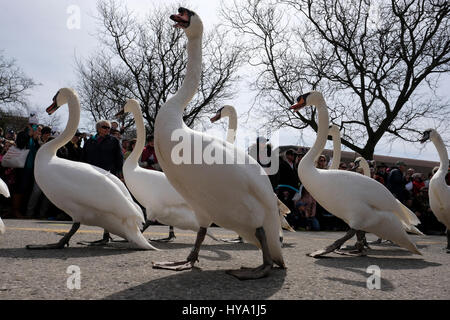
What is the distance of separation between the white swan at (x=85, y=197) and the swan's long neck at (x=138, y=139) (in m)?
1.25

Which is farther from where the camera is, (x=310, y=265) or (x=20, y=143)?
(x=20, y=143)

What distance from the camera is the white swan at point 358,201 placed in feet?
15.1

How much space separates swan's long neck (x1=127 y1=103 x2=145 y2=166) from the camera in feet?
18.2

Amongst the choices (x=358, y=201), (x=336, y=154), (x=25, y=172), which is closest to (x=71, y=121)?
(x=358, y=201)

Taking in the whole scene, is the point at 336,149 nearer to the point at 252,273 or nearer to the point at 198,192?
the point at 252,273

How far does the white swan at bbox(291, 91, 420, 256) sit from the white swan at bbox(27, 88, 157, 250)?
2.09 meters

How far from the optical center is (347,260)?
14.6 feet

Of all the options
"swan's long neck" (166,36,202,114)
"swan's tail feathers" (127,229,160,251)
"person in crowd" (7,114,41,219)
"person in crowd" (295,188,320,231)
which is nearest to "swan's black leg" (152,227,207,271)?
"swan's tail feathers" (127,229,160,251)

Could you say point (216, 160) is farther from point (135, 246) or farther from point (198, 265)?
point (135, 246)

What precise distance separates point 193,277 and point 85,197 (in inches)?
67.9

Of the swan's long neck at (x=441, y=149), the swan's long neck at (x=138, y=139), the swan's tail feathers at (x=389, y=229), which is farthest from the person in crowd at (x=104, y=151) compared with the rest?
the swan's long neck at (x=441, y=149)

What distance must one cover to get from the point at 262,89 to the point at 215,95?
147 inches
